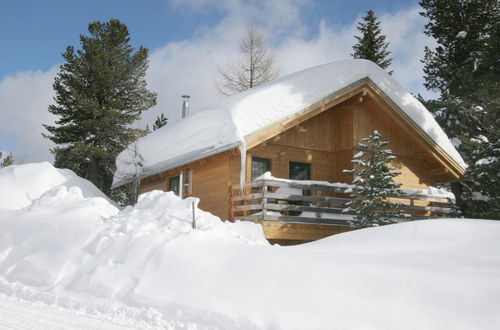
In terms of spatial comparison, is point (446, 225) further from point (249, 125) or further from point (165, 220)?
point (249, 125)

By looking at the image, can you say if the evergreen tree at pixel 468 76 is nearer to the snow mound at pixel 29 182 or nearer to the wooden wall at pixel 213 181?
the wooden wall at pixel 213 181

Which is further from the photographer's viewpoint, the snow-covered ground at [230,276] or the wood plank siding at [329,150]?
the wood plank siding at [329,150]

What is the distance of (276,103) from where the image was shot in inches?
551

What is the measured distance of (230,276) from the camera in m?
6.38

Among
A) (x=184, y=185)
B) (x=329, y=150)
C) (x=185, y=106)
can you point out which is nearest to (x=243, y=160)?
(x=184, y=185)

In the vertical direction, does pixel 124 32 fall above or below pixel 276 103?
above

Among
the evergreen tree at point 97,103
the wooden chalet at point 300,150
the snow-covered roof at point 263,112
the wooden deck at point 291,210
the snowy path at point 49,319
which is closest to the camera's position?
the snowy path at point 49,319

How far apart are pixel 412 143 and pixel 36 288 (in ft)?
45.4

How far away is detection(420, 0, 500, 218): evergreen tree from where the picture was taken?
556 inches

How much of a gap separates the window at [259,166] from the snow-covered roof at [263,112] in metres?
1.80

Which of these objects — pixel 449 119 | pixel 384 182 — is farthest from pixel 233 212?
pixel 449 119

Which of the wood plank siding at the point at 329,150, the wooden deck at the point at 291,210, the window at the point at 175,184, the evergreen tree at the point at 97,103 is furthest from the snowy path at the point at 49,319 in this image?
the evergreen tree at the point at 97,103

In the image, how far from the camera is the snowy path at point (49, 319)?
5.04 meters

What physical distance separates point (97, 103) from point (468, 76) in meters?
20.8
